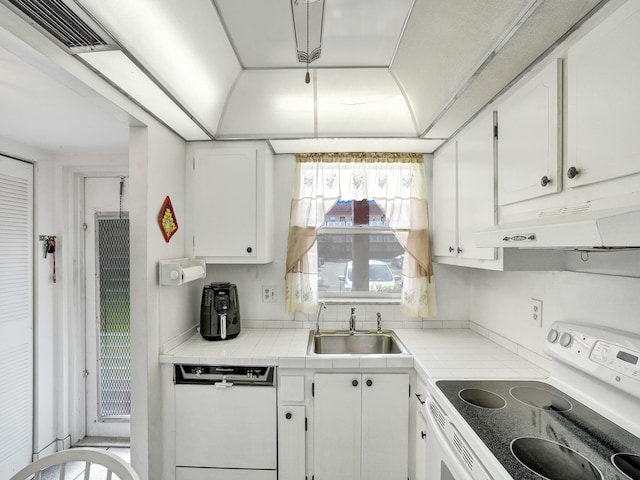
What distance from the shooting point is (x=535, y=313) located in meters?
1.60

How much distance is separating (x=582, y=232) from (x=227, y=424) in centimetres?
186

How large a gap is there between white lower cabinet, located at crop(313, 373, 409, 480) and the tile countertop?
15 cm

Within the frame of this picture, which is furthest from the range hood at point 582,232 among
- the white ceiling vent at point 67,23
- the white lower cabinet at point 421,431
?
the white ceiling vent at point 67,23

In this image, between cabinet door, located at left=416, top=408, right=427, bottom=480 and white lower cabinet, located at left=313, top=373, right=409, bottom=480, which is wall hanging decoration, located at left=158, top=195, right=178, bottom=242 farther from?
cabinet door, located at left=416, top=408, right=427, bottom=480

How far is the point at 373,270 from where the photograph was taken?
7.78 ft

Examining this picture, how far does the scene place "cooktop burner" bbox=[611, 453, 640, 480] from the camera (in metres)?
0.85

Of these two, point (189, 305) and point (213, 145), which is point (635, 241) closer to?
point (213, 145)

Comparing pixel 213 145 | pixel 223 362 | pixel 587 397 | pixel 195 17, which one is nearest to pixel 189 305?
pixel 223 362

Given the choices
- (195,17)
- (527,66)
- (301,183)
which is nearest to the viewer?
(527,66)

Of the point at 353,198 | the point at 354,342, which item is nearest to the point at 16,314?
the point at 354,342

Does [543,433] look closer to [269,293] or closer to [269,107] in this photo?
[269,293]

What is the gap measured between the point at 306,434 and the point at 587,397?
52.8 inches

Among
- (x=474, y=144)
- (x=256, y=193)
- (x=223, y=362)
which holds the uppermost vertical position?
(x=474, y=144)

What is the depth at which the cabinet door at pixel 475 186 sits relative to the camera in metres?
1.45
